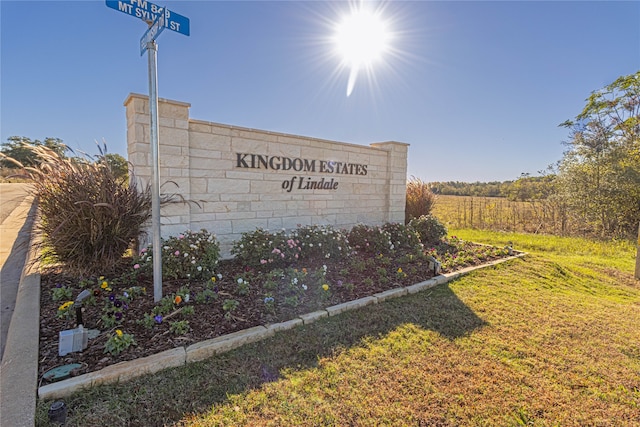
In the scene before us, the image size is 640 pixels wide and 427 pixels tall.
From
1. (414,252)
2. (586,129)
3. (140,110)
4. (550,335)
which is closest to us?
(550,335)

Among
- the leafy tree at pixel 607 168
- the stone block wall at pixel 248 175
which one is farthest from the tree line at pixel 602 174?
the stone block wall at pixel 248 175

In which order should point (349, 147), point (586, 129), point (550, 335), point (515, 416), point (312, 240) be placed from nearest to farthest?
point (515, 416) < point (550, 335) < point (312, 240) < point (349, 147) < point (586, 129)

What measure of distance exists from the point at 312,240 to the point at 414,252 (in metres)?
1.87

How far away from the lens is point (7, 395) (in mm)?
1568

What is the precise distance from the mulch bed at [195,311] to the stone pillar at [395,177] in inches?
113

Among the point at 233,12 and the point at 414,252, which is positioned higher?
the point at 233,12

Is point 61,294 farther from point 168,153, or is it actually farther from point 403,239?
point 403,239

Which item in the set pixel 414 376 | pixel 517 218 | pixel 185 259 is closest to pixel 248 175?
pixel 185 259

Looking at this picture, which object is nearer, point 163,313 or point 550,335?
point 163,313

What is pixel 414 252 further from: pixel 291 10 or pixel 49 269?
pixel 49 269

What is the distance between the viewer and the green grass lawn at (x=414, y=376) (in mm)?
1607

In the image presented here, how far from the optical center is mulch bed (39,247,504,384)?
6.52 feet

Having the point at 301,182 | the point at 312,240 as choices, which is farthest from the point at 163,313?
the point at 301,182

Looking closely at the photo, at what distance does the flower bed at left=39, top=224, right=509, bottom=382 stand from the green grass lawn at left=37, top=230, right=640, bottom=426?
12.8 inches
